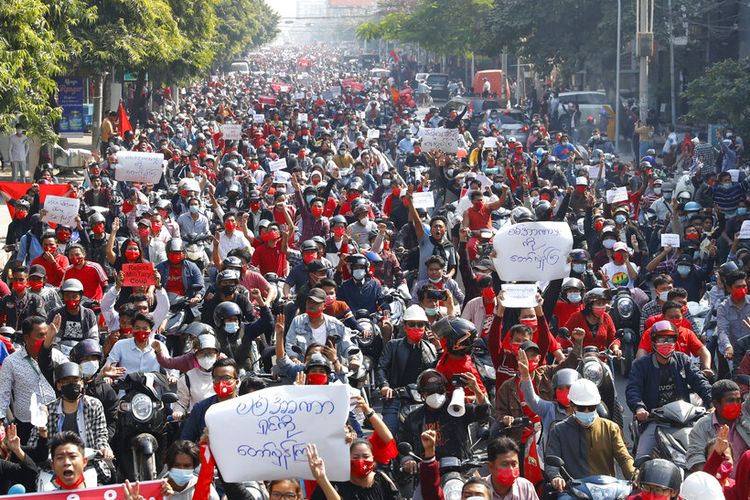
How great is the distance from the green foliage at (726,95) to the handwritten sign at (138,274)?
18.8 metres

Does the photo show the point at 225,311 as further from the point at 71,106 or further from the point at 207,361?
the point at 71,106

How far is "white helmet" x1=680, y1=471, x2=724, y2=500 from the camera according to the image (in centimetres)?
643

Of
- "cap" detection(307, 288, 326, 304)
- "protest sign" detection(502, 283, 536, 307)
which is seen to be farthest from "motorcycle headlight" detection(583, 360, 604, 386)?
"cap" detection(307, 288, 326, 304)

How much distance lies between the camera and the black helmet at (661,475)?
22.1 ft

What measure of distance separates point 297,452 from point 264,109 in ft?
128

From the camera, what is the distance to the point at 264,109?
4569 centimetres

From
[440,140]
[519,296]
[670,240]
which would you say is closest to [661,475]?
[519,296]

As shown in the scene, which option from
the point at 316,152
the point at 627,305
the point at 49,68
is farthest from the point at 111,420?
the point at 316,152

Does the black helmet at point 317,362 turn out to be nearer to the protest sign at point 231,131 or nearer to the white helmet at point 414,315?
the white helmet at point 414,315

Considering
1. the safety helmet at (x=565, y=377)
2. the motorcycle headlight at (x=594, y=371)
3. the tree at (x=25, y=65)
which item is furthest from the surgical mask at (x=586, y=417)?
the tree at (x=25, y=65)

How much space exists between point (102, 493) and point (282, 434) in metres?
0.94

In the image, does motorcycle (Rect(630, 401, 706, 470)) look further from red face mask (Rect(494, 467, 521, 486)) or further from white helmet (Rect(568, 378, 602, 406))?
red face mask (Rect(494, 467, 521, 486))

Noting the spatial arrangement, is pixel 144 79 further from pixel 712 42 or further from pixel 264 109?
pixel 712 42

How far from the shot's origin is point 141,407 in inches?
359
